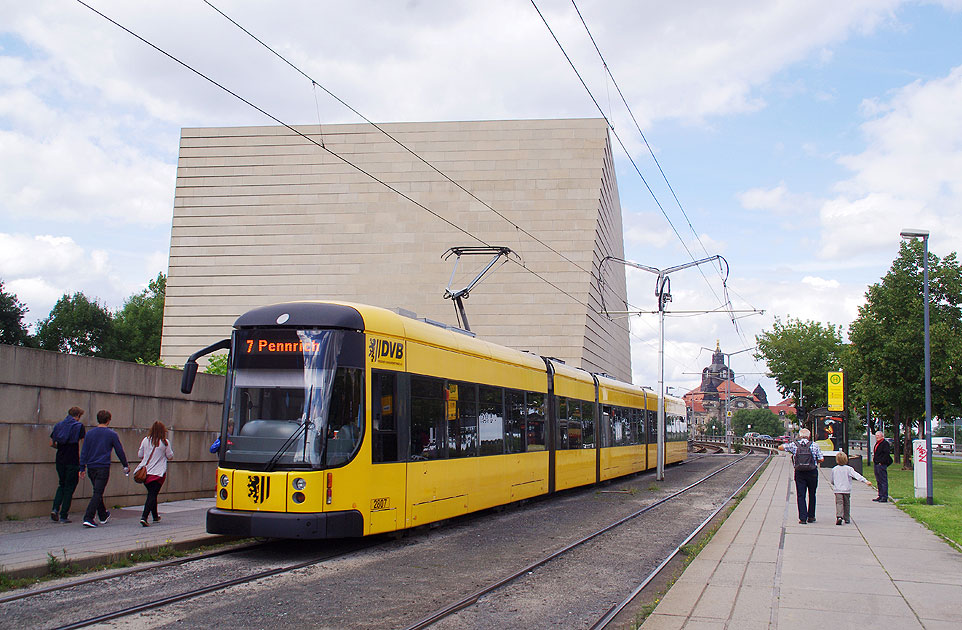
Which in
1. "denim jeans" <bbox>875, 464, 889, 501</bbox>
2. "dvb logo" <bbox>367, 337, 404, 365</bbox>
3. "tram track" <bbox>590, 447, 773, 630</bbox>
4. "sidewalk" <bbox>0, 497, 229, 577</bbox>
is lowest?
"tram track" <bbox>590, 447, 773, 630</bbox>

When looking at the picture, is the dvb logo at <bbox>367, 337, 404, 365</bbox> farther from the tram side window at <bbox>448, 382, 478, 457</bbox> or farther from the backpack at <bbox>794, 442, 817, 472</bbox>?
the backpack at <bbox>794, 442, 817, 472</bbox>

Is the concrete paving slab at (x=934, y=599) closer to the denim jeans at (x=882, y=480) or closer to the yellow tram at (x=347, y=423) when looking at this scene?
the yellow tram at (x=347, y=423)

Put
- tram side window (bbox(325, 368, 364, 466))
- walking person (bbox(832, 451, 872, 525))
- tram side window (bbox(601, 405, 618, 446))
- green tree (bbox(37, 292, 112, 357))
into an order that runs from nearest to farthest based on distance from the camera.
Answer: tram side window (bbox(325, 368, 364, 466))
walking person (bbox(832, 451, 872, 525))
tram side window (bbox(601, 405, 618, 446))
green tree (bbox(37, 292, 112, 357))

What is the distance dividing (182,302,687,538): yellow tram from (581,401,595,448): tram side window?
6.62 meters

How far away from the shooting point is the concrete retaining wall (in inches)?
438

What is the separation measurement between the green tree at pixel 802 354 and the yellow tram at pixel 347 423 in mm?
53285

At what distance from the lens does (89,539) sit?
388 inches

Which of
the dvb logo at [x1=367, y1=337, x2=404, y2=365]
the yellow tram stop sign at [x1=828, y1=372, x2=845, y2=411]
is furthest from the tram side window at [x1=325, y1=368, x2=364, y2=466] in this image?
the yellow tram stop sign at [x1=828, y1=372, x2=845, y2=411]

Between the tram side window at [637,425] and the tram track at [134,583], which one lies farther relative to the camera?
the tram side window at [637,425]

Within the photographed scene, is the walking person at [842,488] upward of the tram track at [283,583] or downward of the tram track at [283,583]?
upward

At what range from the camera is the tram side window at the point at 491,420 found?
13914 mm

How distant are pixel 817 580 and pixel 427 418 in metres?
5.32

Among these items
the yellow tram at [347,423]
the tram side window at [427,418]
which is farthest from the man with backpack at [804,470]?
the tram side window at [427,418]

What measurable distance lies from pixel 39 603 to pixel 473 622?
11.7 feet
